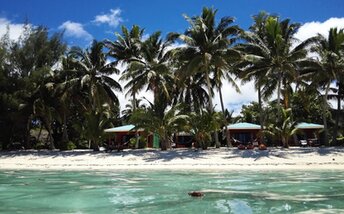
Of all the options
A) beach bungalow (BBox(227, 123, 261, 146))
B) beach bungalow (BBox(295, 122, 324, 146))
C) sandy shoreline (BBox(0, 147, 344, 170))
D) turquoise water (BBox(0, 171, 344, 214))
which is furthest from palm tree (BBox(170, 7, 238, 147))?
turquoise water (BBox(0, 171, 344, 214))

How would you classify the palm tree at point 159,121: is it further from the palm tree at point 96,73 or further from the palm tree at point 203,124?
the palm tree at point 96,73

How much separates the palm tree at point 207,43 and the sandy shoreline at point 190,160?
6.22 m

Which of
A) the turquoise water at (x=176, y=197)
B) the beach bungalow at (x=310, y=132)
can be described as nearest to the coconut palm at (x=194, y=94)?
the beach bungalow at (x=310, y=132)

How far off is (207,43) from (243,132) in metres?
13.2

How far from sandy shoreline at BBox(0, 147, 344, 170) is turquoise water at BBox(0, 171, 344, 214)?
678cm

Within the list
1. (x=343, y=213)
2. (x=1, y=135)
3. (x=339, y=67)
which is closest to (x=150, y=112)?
(x=339, y=67)

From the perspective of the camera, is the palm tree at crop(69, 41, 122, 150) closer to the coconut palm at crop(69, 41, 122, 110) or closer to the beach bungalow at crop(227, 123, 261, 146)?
the coconut palm at crop(69, 41, 122, 110)

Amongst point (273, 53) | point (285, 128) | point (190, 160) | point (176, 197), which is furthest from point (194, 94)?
point (176, 197)

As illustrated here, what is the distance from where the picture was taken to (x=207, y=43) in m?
29.5

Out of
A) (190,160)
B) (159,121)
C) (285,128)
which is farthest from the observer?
(159,121)

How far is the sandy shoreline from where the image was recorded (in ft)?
71.1

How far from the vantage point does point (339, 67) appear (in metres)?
27.9

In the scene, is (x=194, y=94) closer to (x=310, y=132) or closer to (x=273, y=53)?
(x=273, y=53)

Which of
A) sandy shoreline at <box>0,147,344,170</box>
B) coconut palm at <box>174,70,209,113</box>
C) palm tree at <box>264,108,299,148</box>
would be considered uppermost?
coconut palm at <box>174,70,209,113</box>
